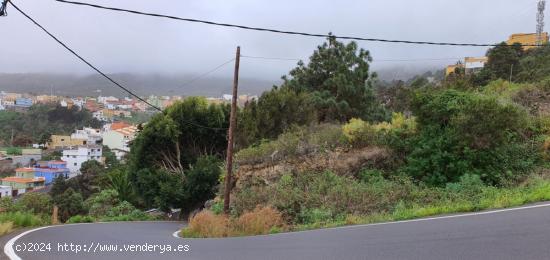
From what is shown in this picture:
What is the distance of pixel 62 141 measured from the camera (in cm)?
11362

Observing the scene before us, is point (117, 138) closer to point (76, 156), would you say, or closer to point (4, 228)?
point (76, 156)

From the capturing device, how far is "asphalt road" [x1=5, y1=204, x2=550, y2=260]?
6227mm

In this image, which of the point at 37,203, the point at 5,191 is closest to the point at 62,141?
the point at 5,191

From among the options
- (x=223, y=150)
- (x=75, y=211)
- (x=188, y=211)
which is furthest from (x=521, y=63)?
(x=75, y=211)

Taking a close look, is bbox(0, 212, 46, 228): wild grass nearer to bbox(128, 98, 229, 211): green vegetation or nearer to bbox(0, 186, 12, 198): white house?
bbox(128, 98, 229, 211): green vegetation

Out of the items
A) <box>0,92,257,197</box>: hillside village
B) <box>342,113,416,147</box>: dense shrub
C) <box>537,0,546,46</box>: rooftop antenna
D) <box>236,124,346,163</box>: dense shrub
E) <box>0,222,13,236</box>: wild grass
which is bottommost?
<box>0,92,257,197</box>: hillside village

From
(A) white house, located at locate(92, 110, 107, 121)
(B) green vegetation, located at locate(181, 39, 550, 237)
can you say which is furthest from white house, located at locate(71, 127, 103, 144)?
(B) green vegetation, located at locate(181, 39, 550, 237)

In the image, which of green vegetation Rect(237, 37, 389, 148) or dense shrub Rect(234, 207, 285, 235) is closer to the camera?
dense shrub Rect(234, 207, 285, 235)

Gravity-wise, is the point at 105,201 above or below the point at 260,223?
below

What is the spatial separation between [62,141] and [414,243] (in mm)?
119684

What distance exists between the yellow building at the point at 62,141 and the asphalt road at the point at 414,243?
364ft

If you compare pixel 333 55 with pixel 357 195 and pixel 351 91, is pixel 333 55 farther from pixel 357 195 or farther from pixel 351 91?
pixel 357 195

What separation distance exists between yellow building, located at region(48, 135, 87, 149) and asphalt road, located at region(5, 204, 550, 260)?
364ft

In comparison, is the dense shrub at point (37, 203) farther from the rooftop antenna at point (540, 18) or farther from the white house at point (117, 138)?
the white house at point (117, 138)
